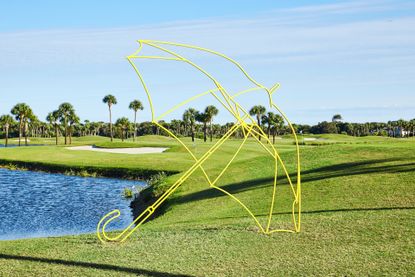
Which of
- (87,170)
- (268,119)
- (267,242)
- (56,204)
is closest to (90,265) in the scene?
(267,242)

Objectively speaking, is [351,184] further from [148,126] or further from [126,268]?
[148,126]

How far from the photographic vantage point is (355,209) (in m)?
17.2

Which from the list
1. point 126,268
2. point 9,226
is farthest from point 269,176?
point 126,268

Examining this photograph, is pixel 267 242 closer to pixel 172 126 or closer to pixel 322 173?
pixel 322 173

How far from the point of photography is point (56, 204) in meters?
32.3

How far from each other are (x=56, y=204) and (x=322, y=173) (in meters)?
16.8

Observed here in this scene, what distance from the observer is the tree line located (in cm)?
9974

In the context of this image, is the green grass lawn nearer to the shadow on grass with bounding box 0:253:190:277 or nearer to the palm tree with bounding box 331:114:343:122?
the shadow on grass with bounding box 0:253:190:277

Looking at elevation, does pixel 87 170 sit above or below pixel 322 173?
→ below

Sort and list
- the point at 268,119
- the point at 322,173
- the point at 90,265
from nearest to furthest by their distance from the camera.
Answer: the point at 90,265
the point at 322,173
the point at 268,119

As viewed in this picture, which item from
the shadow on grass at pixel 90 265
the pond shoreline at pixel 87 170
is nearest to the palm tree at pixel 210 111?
the pond shoreline at pixel 87 170

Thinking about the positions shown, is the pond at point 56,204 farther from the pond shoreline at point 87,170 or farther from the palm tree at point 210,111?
the palm tree at point 210,111

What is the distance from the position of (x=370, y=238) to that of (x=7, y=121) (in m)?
116

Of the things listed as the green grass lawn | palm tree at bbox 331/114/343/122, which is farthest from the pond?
palm tree at bbox 331/114/343/122
